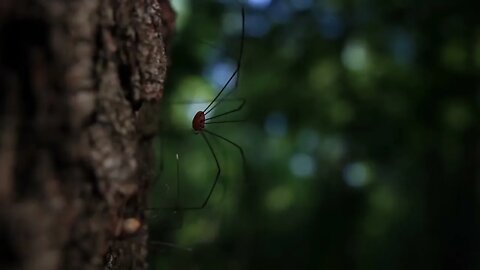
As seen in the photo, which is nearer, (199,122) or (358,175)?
(199,122)

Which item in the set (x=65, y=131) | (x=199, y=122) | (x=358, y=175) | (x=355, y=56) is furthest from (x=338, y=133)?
(x=65, y=131)

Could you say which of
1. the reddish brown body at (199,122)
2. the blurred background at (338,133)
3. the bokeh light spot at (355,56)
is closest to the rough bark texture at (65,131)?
the reddish brown body at (199,122)

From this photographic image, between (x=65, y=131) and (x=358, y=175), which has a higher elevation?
(x=65, y=131)

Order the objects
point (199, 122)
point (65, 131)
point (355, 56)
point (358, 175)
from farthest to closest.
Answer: point (358, 175)
point (355, 56)
point (199, 122)
point (65, 131)

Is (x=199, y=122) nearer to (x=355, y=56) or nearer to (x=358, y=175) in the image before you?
(x=355, y=56)

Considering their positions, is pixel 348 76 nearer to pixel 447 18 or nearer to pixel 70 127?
pixel 447 18

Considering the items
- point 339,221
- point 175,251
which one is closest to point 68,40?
point 175,251

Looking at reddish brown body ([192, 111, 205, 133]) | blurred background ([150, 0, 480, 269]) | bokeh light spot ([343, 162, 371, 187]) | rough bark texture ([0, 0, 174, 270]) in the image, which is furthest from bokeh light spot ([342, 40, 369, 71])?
rough bark texture ([0, 0, 174, 270])
